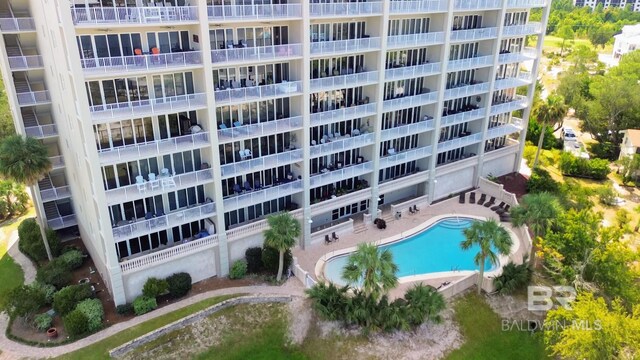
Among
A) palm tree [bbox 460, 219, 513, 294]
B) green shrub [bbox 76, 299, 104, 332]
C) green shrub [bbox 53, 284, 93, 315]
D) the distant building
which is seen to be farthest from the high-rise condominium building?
the distant building

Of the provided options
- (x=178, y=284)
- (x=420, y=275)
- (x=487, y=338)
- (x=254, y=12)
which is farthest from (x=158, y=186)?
(x=487, y=338)

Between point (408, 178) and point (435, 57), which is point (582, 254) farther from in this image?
point (435, 57)

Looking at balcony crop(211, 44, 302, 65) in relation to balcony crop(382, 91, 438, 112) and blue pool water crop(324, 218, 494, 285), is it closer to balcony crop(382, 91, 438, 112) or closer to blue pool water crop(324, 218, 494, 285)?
balcony crop(382, 91, 438, 112)

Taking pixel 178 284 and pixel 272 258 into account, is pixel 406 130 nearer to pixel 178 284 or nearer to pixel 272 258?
pixel 272 258

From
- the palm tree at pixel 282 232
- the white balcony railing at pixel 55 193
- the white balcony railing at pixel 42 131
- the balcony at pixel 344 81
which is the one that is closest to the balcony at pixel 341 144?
the balcony at pixel 344 81

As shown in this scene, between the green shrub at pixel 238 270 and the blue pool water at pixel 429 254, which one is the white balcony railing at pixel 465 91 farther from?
the green shrub at pixel 238 270
